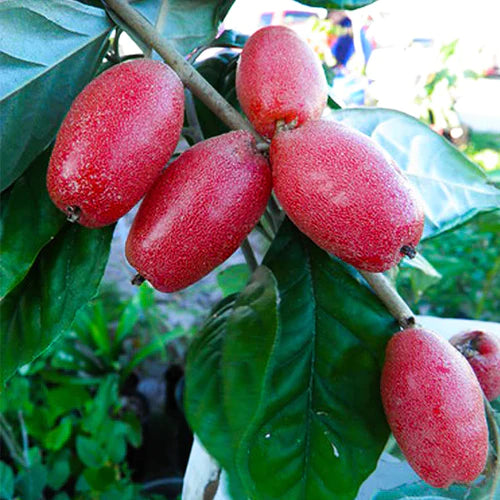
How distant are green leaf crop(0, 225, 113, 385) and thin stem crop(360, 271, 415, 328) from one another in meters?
0.16

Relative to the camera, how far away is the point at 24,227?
0.40 metres

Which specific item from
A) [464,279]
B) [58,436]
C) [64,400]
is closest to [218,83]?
[58,436]

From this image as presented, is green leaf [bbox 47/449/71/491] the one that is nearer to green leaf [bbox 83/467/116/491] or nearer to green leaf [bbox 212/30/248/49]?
green leaf [bbox 83/467/116/491]

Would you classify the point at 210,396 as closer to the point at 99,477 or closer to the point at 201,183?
the point at 201,183

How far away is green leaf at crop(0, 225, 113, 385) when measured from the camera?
1.30 feet

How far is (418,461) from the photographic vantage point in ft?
1.14

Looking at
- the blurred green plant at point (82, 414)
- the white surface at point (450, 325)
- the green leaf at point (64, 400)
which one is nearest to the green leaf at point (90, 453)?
the blurred green plant at point (82, 414)

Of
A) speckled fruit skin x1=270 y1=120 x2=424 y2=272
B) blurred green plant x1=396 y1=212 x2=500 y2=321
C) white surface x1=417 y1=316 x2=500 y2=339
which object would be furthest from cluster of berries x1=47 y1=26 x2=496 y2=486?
blurred green plant x1=396 y1=212 x2=500 y2=321

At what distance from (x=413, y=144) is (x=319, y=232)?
215 millimetres

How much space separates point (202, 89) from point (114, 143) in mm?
80

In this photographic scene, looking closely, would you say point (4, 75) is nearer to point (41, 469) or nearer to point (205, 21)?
point (205, 21)

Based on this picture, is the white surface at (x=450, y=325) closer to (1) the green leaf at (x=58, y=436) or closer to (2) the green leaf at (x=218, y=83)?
(2) the green leaf at (x=218, y=83)

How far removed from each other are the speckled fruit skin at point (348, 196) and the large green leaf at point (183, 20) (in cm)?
14

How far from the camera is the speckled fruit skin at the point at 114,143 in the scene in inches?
12.3
